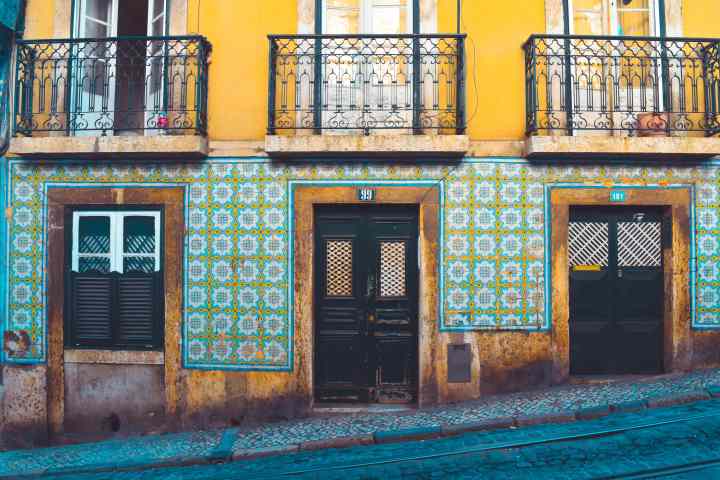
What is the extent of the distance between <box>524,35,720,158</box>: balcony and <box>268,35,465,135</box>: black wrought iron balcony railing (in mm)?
1010

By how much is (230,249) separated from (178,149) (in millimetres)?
1311

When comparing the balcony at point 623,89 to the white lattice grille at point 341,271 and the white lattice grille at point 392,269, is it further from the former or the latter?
the white lattice grille at point 341,271

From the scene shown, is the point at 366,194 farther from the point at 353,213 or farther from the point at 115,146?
the point at 115,146

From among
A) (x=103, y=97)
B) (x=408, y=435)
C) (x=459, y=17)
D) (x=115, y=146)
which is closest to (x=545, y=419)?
(x=408, y=435)

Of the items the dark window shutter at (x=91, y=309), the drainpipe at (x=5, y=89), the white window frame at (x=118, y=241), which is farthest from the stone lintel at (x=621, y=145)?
the drainpipe at (x=5, y=89)

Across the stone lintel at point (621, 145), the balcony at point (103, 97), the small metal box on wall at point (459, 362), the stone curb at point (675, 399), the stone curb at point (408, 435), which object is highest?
the balcony at point (103, 97)

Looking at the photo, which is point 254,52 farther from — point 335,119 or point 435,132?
point 435,132

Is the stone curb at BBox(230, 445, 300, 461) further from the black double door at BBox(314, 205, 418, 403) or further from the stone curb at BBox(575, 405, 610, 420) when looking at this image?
the stone curb at BBox(575, 405, 610, 420)

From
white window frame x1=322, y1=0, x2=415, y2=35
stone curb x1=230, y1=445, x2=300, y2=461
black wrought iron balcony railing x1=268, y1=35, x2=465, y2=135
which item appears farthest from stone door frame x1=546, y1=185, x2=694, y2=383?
stone curb x1=230, y1=445, x2=300, y2=461

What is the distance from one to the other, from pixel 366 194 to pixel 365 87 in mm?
1312

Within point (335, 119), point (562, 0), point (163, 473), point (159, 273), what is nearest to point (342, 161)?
point (335, 119)

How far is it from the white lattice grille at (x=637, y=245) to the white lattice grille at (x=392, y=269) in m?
2.70

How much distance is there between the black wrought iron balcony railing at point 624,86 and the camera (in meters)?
6.45

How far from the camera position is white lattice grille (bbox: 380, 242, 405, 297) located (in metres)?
6.71
